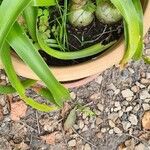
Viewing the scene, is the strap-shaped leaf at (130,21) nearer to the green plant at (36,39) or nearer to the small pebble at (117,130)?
the green plant at (36,39)

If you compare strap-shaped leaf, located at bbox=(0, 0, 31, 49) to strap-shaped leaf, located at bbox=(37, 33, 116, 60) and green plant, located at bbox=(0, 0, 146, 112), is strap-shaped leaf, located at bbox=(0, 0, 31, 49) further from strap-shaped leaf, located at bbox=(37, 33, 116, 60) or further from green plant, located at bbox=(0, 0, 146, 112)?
strap-shaped leaf, located at bbox=(37, 33, 116, 60)

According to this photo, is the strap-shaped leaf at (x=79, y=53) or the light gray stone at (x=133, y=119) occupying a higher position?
the strap-shaped leaf at (x=79, y=53)

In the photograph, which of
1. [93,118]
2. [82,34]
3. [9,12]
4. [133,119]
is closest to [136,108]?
[133,119]

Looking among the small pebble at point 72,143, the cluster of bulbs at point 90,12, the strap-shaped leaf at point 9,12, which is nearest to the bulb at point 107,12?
the cluster of bulbs at point 90,12

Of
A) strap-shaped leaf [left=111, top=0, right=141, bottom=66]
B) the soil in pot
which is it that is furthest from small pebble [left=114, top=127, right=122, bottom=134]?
strap-shaped leaf [left=111, top=0, right=141, bottom=66]

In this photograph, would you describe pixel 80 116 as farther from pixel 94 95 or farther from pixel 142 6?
pixel 142 6

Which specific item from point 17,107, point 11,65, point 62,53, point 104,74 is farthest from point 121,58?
point 17,107
